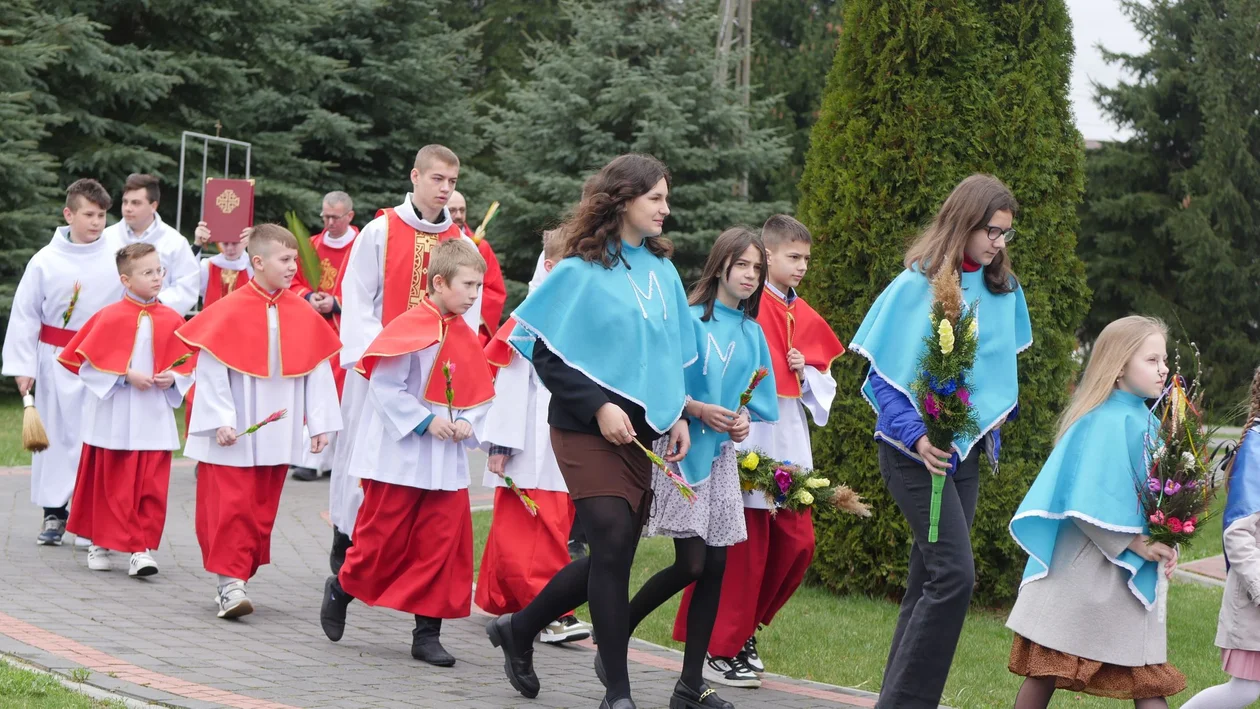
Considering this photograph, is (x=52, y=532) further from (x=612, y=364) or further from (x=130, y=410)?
(x=612, y=364)

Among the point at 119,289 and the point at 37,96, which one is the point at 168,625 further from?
the point at 37,96

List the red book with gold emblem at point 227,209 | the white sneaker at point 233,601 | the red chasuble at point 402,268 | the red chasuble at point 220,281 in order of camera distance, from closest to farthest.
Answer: the white sneaker at point 233,601 → the red chasuble at point 402,268 → the red book with gold emblem at point 227,209 → the red chasuble at point 220,281

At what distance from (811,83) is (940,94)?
2318 centimetres

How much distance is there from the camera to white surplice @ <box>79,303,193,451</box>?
8.52m

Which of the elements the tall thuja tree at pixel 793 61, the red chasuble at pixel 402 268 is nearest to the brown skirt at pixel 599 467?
the red chasuble at pixel 402 268

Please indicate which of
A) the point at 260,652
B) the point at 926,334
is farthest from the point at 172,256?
the point at 926,334

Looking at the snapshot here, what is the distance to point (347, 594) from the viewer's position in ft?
22.3

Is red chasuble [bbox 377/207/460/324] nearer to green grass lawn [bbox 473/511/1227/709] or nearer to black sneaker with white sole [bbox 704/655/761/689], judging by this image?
green grass lawn [bbox 473/511/1227/709]

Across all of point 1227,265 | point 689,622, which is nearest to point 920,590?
point 689,622

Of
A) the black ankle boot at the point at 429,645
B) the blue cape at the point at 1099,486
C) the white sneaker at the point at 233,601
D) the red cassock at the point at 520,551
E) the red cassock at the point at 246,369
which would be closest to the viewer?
the blue cape at the point at 1099,486

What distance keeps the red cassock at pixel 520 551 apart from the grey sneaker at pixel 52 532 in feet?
11.5

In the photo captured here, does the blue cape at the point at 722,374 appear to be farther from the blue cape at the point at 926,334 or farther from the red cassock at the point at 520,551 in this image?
the red cassock at the point at 520,551

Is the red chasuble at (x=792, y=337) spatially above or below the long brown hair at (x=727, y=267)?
below

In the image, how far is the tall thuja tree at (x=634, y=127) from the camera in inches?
772
